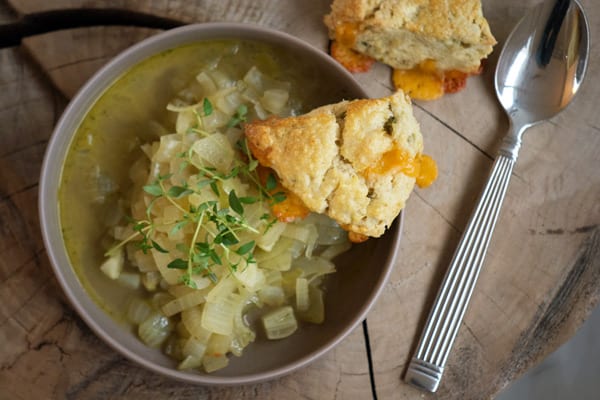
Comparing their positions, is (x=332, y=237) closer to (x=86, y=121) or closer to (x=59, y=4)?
(x=86, y=121)

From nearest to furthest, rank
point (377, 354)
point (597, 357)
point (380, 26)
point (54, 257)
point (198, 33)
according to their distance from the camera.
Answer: point (54, 257) < point (198, 33) < point (380, 26) < point (377, 354) < point (597, 357)

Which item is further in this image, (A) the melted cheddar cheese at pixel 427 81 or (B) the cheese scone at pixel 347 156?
(A) the melted cheddar cheese at pixel 427 81

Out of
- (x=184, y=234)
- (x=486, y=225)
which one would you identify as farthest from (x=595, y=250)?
(x=184, y=234)

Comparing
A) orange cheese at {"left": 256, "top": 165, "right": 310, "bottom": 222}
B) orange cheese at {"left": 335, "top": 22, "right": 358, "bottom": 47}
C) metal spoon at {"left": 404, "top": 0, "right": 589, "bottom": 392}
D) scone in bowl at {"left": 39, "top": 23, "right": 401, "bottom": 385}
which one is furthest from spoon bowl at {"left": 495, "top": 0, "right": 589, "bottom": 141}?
orange cheese at {"left": 256, "top": 165, "right": 310, "bottom": 222}

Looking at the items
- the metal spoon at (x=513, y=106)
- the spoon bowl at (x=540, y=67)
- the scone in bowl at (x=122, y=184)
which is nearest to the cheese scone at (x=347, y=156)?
the scone in bowl at (x=122, y=184)

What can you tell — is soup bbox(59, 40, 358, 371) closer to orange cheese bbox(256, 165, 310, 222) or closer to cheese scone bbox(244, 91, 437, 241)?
orange cheese bbox(256, 165, 310, 222)

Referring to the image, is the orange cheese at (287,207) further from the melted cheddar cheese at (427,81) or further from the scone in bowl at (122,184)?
the melted cheddar cheese at (427,81)
